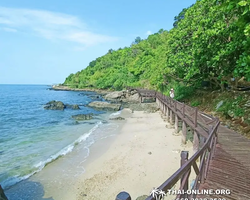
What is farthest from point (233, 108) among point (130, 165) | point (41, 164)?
point (41, 164)

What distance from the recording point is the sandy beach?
7.98 meters

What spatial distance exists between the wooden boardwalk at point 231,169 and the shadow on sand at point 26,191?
6.29 m

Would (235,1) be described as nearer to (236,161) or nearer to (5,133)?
(236,161)

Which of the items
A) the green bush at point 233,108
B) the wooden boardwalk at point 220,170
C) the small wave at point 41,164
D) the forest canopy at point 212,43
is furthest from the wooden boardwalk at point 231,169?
the small wave at point 41,164

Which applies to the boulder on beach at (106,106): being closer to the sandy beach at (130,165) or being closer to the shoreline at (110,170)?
the sandy beach at (130,165)

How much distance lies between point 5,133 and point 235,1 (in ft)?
71.0

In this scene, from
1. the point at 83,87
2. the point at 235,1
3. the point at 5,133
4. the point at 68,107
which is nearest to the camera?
the point at 235,1

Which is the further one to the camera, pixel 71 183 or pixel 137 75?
pixel 137 75

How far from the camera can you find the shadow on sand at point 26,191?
25.9ft

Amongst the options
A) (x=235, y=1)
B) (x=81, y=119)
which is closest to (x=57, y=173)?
(x=235, y=1)

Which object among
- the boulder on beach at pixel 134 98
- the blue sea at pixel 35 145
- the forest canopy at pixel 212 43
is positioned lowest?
the blue sea at pixel 35 145

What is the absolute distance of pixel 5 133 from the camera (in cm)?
1919

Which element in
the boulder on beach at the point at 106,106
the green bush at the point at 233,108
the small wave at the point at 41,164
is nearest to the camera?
the small wave at the point at 41,164

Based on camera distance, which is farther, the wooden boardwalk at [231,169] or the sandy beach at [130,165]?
the sandy beach at [130,165]
